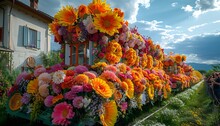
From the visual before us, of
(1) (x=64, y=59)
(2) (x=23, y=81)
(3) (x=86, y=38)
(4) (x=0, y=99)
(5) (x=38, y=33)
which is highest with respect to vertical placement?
(5) (x=38, y=33)

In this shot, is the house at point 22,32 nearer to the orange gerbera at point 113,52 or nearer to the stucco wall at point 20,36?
the stucco wall at point 20,36

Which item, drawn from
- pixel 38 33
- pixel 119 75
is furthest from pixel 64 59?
pixel 38 33

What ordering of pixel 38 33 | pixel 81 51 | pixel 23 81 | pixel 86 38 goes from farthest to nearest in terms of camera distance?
1. pixel 38 33
2. pixel 81 51
3. pixel 86 38
4. pixel 23 81

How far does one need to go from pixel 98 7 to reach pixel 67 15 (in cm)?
88

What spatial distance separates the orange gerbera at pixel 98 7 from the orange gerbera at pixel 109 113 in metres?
2.92

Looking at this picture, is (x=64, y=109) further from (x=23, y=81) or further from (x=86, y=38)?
(x=86, y=38)

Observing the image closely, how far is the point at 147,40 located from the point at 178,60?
548 cm

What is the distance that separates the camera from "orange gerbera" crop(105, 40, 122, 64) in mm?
6359

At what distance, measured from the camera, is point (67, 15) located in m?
6.22

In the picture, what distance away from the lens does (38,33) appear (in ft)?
57.1

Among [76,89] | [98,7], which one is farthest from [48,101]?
[98,7]

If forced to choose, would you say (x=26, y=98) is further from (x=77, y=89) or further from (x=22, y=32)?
(x=22, y=32)

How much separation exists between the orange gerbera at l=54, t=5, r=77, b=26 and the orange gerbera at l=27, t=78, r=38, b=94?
6.64 ft

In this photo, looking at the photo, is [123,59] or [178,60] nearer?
[123,59]
